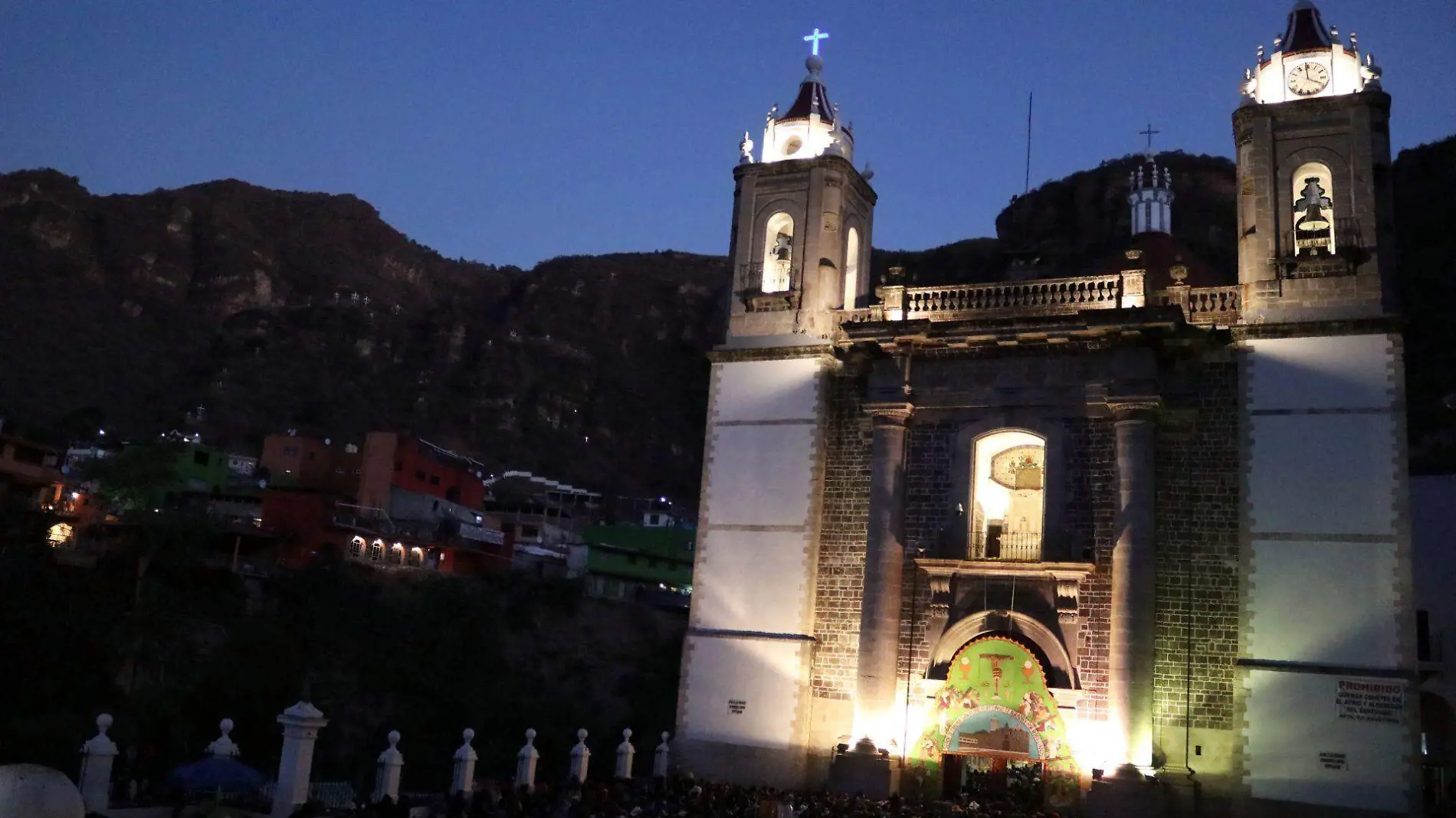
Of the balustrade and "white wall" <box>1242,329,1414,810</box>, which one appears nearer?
"white wall" <box>1242,329,1414,810</box>

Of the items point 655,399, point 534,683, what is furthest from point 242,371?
point 534,683

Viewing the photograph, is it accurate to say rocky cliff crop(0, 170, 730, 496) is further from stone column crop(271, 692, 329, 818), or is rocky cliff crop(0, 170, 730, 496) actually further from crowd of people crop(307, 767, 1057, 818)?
stone column crop(271, 692, 329, 818)

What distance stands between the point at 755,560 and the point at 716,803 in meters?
6.28

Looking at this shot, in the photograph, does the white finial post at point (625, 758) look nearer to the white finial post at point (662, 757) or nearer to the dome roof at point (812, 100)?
the white finial post at point (662, 757)

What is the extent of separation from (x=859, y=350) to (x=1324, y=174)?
28.2 feet

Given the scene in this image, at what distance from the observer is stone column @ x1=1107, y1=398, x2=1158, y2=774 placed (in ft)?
67.0

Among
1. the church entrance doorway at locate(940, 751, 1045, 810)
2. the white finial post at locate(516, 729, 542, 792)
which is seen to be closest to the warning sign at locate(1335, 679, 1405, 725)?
the church entrance doorway at locate(940, 751, 1045, 810)

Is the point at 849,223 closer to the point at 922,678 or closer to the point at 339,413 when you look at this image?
the point at 922,678

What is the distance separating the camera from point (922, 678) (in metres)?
22.4

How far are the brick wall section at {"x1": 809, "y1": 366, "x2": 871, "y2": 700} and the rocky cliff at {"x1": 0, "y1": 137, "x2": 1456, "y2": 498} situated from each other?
3650cm

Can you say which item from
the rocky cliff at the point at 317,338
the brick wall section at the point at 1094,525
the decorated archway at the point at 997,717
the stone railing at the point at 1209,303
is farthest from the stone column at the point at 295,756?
the rocky cliff at the point at 317,338

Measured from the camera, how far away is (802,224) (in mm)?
26047

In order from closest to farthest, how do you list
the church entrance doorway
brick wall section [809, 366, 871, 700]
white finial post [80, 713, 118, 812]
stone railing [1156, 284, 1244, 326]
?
white finial post [80, 713, 118, 812]
the church entrance doorway
stone railing [1156, 284, 1244, 326]
brick wall section [809, 366, 871, 700]

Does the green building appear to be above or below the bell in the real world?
below
